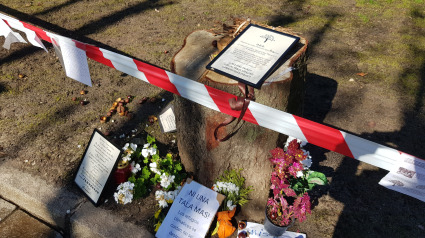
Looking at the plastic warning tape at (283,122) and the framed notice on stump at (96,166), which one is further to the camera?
the framed notice on stump at (96,166)

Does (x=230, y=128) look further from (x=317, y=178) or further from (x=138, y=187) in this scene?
(x=138, y=187)

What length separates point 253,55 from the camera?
226 centimetres

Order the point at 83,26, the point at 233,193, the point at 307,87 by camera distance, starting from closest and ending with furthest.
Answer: the point at 233,193 → the point at 307,87 → the point at 83,26

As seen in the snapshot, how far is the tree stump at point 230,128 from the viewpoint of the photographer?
2207mm

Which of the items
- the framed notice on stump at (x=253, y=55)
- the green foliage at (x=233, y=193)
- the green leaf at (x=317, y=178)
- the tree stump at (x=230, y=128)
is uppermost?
the framed notice on stump at (x=253, y=55)

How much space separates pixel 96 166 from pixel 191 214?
39.1 inches

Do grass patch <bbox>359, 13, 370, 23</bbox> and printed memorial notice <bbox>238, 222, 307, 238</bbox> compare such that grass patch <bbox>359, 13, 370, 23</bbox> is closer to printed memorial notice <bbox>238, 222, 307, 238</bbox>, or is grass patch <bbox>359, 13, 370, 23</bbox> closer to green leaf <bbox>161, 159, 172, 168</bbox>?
printed memorial notice <bbox>238, 222, 307, 238</bbox>

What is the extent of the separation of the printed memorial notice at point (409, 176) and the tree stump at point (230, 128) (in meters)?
0.85

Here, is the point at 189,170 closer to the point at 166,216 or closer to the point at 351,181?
the point at 166,216

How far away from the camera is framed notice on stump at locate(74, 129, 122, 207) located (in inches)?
103

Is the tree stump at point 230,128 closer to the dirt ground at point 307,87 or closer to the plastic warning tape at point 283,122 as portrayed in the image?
the plastic warning tape at point 283,122

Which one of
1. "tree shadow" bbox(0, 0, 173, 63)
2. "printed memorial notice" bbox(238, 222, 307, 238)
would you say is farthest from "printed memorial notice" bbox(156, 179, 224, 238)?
"tree shadow" bbox(0, 0, 173, 63)

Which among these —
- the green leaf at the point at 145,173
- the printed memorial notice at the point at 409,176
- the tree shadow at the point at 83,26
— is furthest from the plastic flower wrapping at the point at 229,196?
the tree shadow at the point at 83,26

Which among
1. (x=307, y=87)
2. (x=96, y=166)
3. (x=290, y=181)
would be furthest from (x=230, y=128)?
(x=307, y=87)
